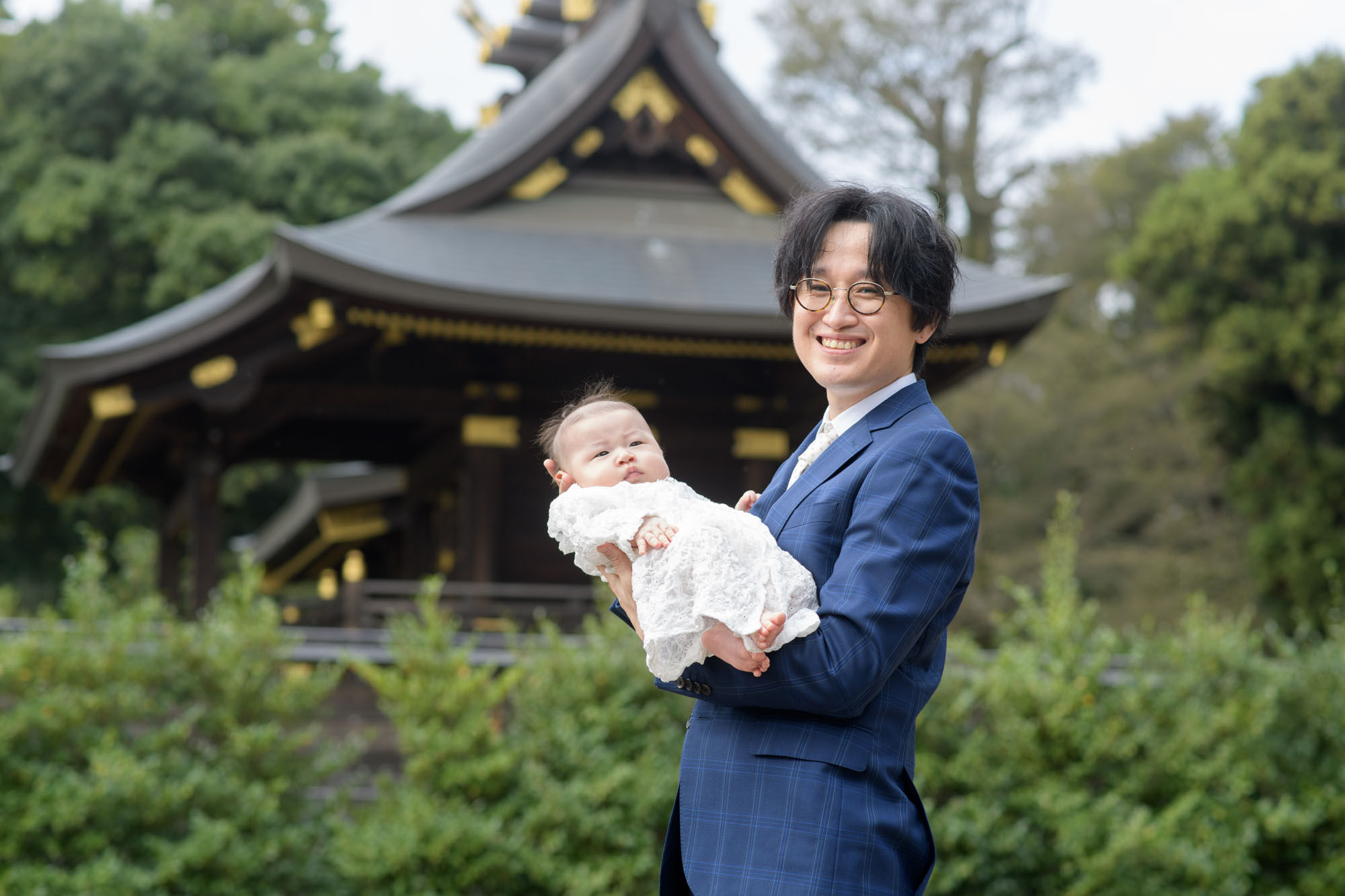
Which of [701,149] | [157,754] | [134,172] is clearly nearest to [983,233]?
[701,149]

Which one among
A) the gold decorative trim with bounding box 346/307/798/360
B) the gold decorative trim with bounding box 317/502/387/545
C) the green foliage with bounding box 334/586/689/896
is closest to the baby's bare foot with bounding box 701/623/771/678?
the green foliage with bounding box 334/586/689/896

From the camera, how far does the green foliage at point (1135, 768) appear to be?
19.9 ft

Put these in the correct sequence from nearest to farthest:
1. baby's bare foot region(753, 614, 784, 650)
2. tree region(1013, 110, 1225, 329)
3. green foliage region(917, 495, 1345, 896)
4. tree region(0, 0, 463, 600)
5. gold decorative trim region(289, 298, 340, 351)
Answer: baby's bare foot region(753, 614, 784, 650), green foliage region(917, 495, 1345, 896), gold decorative trim region(289, 298, 340, 351), tree region(0, 0, 463, 600), tree region(1013, 110, 1225, 329)

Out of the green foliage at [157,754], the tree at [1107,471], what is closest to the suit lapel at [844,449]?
the green foliage at [157,754]

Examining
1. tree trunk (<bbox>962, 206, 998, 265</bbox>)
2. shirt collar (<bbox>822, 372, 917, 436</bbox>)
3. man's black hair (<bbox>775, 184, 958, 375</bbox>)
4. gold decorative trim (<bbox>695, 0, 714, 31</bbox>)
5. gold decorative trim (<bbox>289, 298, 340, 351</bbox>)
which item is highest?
man's black hair (<bbox>775, 184, 958, 375</bbox>)

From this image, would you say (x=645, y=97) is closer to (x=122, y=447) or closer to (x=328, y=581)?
(x=122, y=447)

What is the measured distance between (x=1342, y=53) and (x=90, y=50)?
16.5 metres

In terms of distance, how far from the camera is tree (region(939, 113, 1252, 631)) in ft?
54.2

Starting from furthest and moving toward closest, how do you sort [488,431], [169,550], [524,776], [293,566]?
[293,566], [169,550], [488,431], [524,776]

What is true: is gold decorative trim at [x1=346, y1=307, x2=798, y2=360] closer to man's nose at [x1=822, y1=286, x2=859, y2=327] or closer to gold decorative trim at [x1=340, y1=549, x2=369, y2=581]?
gold decorative trim at [x1=340, y1=549, x2=369, y2=581]

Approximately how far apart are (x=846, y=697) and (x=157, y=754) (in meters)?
5.11

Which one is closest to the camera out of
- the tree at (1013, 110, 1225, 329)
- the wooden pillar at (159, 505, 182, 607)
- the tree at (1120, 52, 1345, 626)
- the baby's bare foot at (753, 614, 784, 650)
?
the baby's bare foot at (753, 614, 784, 650)

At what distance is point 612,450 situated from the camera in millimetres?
2006

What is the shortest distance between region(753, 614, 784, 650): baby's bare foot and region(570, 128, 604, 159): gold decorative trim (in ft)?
28.7
